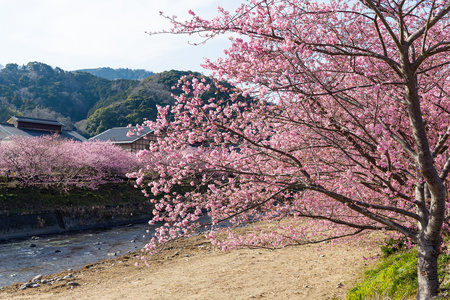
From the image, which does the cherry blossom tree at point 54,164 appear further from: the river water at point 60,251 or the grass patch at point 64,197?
the river water at point 60,251

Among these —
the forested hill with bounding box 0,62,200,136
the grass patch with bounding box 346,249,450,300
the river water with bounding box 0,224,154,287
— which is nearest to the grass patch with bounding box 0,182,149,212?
the river water with bounding box 0,224,154,287

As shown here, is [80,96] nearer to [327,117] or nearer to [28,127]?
[28,127]

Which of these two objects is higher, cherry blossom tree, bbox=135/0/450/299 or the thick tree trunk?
cherry blossom tree, bbox=135/0/450/299

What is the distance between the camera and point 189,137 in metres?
4.97

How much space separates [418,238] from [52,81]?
256 feet

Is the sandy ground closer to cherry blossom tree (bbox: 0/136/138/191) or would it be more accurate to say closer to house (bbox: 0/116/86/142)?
cherry blossom tree (bbox: 0/136/138/191)

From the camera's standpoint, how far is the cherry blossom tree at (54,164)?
2244 cm

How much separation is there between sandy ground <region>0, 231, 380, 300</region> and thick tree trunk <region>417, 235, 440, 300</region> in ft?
8.39

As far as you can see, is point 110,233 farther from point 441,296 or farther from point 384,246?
point 441,296

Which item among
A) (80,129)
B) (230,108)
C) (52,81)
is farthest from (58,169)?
(52,81)

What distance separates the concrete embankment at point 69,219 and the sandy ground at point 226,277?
8.73 metres

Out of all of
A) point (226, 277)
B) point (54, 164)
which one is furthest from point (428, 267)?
point (54, 164)

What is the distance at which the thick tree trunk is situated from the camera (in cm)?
439

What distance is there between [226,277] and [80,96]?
67.6 m
